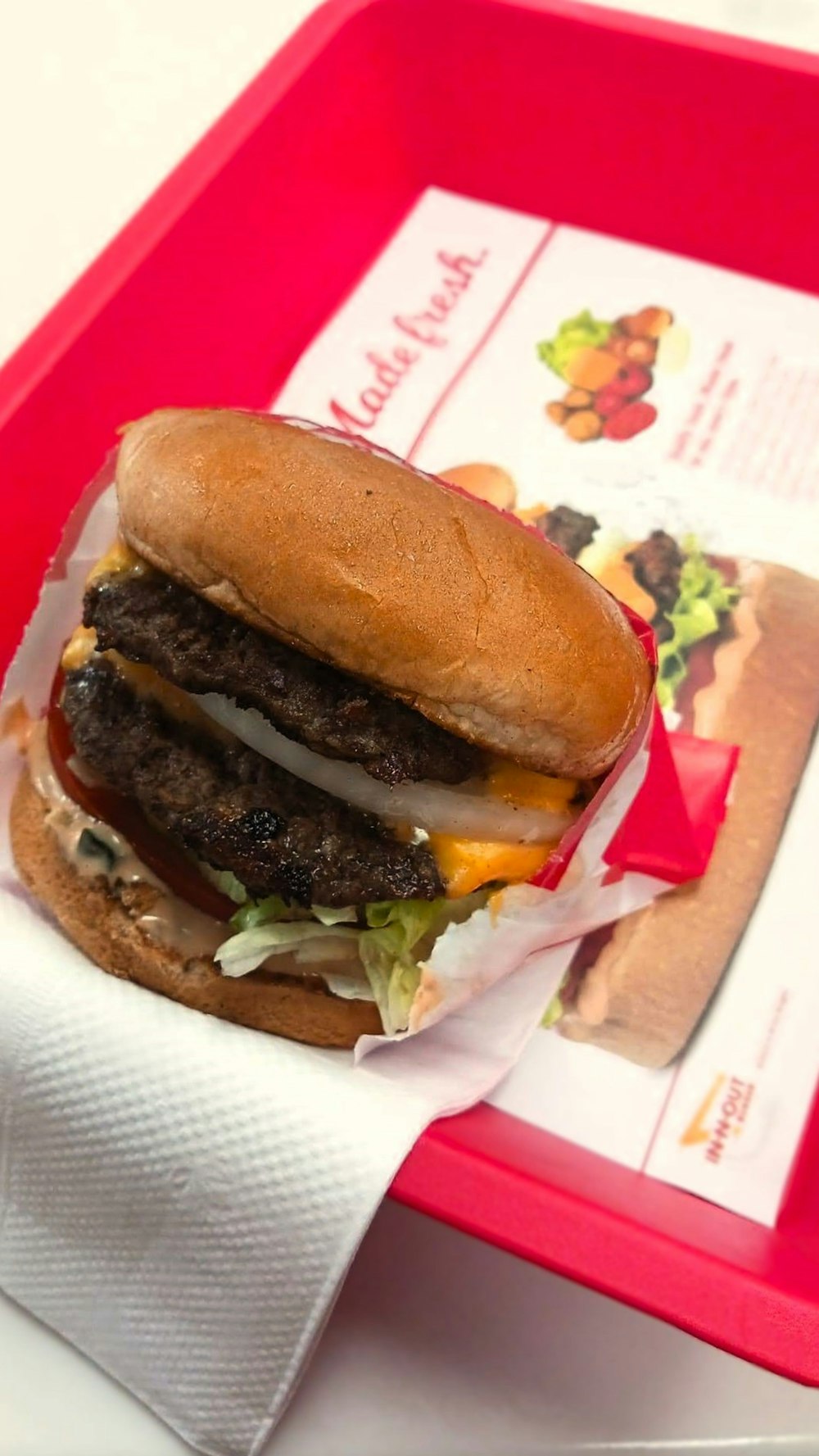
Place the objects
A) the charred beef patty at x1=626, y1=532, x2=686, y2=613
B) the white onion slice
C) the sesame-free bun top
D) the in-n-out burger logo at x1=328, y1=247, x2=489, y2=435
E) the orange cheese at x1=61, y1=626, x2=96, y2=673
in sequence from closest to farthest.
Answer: the sesame-free bun top → the white onion slice → the orange cheese at x1=61, y1=626, x2=96, y2=673 → the charred beef patty at x1=626, y1=532, x2=686, y2=613 → the in-n-out burger logo at x1=328, y1=247, x2=489, y2=435

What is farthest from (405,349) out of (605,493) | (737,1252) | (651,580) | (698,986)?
(737,1252)

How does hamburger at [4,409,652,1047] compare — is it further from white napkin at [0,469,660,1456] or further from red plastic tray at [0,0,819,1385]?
red plastic tray at [0,0,819,1385]

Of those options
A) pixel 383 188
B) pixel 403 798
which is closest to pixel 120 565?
pixel 403 798

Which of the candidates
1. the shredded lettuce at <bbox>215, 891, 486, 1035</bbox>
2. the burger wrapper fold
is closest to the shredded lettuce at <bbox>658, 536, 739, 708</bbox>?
the burger wrapper fold

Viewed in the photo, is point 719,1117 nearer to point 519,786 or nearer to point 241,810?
point 519,786

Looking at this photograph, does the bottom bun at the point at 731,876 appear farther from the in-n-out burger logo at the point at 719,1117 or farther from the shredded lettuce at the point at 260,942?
the shredded lettuce at the point at 260,942

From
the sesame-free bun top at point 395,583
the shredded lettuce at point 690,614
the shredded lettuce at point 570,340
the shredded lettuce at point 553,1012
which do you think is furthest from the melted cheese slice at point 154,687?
the shredded lettuce at point 570,340
